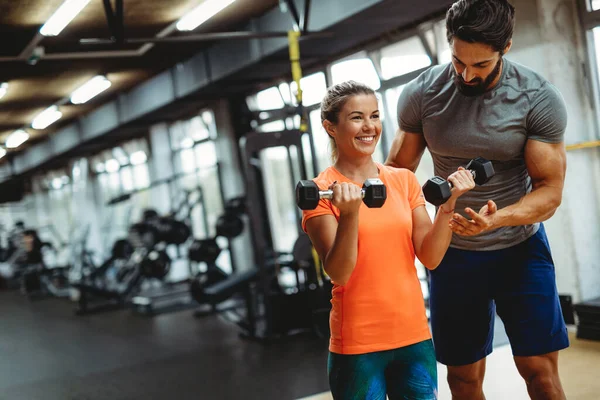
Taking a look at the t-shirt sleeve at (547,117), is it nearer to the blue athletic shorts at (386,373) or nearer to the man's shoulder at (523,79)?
the man's shoulder at (523,79)

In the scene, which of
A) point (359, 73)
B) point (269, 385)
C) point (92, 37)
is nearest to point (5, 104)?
point (92, 37)

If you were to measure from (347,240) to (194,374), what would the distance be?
11.1ft

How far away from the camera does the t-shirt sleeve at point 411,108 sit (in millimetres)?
1904

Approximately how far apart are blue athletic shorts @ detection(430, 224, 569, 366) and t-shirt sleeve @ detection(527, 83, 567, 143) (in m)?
0.30

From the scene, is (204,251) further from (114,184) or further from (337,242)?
(114,184)

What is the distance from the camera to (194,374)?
4.50 meters

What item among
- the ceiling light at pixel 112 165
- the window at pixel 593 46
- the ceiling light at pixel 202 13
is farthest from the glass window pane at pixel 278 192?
the ceiling light at pixel 112 165

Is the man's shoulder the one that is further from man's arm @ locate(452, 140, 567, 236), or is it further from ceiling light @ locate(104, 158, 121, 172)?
ceiling light @ locate(104, 158, 121, 172)

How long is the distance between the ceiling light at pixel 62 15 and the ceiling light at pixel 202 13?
92 centimetres

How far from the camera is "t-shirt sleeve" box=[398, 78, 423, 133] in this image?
6.25 feet

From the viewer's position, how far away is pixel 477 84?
1.73 m

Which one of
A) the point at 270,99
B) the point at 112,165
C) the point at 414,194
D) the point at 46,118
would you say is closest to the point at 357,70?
the point at 270,99

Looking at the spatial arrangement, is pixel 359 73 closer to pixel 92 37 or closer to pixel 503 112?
pixel 92 37

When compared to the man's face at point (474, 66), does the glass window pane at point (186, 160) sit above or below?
above
